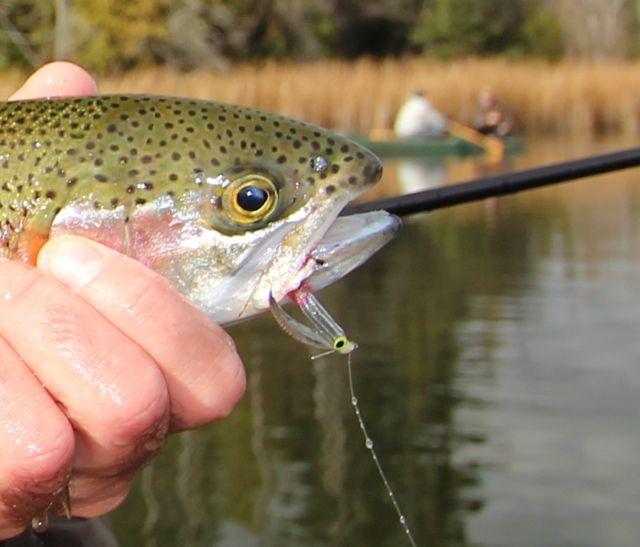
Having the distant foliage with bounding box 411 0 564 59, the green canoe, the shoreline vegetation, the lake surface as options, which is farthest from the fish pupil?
the distant foliage with bounding box 411 0 564 59

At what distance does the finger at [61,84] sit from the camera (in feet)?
8.89

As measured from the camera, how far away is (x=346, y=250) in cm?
228

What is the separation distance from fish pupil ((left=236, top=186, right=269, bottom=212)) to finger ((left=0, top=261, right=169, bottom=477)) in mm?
312

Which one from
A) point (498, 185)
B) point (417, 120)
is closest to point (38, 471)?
point (498, 185)

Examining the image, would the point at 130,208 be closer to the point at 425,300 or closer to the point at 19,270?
the point at 19,270

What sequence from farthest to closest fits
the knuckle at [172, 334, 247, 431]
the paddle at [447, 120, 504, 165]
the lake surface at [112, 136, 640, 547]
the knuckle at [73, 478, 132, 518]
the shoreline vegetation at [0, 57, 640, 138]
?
the shoreline vegetation at [0, 57, 640, 138]
the paddle at [447, 120, 504, 165]
the lake surface at [112, 136, 640, 547]
the knuckle at [73, 478, 132, 518]
the knuckle at [172, 334, 247, 431]

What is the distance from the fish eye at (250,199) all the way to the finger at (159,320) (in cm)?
19

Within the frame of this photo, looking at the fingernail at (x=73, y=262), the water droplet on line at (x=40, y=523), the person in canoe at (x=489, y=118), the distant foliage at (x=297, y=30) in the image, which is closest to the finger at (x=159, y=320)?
the fingernail at (x=73, y=262)

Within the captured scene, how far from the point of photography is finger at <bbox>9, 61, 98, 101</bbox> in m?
2.71

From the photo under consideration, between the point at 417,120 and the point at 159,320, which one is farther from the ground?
the point at 159,320

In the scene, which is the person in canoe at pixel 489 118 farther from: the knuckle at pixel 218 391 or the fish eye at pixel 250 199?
the knuckle at pixel 218 391

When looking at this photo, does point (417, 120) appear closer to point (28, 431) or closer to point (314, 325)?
point (314, 325)

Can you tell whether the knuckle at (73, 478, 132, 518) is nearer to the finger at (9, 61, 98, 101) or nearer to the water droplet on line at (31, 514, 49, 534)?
the water droplet on line at (31, 514, 49, 534)

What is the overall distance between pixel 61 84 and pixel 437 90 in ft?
102
